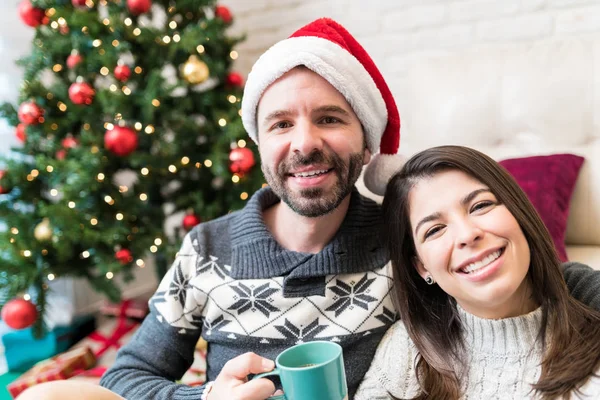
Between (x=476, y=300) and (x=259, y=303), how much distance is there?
17.8 inches

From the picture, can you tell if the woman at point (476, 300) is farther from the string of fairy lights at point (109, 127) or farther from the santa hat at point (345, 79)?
the string of fairy lights at point (109, 127)

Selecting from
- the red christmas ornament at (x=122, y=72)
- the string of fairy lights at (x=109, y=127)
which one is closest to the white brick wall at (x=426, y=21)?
the string of fairy lights at (x=109, y=127)

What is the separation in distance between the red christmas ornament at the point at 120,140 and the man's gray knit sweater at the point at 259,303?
30.1 inches

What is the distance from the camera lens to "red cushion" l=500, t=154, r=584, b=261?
1314mm

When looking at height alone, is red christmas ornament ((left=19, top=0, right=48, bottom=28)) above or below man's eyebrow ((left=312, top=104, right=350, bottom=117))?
above

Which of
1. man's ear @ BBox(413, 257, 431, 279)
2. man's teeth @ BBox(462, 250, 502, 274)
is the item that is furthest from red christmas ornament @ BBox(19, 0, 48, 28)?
man's teeth @ BBox(462, 250, 502, 274)

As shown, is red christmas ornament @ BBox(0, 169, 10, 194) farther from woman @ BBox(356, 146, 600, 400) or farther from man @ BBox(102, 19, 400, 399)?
woman @ BBox(356, 146, 600, 400)

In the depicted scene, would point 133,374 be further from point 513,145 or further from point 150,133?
point 513,145

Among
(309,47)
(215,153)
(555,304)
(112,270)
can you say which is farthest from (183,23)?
(555,304)

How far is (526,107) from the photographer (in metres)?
1.54

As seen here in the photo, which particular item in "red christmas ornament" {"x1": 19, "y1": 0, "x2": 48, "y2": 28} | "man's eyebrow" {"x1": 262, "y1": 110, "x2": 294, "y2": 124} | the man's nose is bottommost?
the man's nose

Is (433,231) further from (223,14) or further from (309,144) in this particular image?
(223,14)

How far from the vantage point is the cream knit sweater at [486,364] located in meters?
0.95

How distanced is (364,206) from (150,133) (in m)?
1.04
